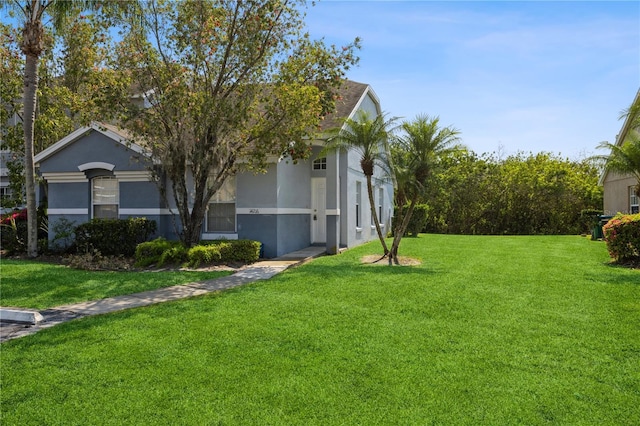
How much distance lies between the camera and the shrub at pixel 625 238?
1309cm

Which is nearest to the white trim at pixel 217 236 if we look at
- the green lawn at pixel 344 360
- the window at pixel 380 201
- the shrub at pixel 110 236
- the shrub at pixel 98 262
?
the shrub at pixel 110 236

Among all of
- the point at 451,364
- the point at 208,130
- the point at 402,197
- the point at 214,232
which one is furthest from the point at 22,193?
the point at 451,364

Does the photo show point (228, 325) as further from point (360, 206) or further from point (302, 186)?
point (360, 206)

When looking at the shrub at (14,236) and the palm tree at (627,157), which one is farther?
the shrub at (14,236)

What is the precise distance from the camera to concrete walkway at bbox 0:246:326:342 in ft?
24.7

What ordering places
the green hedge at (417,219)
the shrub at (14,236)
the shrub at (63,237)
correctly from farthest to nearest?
the green hedge at (417,219), the shrub at (14,236), the shrub at (63,237)

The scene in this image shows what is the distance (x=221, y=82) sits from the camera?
13586mm

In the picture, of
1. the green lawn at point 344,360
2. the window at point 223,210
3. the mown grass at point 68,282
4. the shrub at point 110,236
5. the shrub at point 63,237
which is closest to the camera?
the green lawn at point 344,360

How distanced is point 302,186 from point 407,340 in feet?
37.6

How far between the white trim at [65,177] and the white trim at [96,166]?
0.89 ft

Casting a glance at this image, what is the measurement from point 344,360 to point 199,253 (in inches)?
335

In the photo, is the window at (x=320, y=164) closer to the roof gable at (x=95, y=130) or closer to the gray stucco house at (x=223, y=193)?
the gray stucco house at (x=223, y=193)

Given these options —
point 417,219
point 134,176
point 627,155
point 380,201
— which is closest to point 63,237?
point 134,176

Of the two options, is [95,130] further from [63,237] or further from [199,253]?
[199,253]
